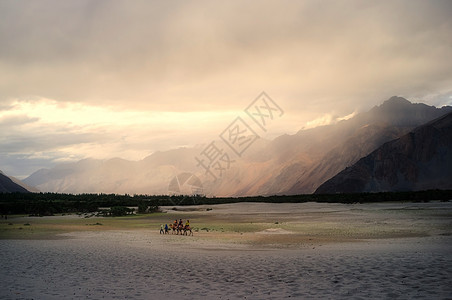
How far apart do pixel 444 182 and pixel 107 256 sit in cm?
14561

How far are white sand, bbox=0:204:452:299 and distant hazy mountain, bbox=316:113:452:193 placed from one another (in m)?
141

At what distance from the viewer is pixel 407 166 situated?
158250mm

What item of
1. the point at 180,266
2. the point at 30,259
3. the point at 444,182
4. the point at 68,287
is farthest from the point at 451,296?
the point at 444,182

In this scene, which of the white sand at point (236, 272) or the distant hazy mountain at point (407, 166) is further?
the distant hazy mountain at point (407, 166)

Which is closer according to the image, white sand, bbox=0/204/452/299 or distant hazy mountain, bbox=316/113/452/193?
white sand, bbox=0/204/452/299

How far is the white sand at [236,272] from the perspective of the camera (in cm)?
1168

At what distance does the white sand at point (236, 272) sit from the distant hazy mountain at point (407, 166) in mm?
140714

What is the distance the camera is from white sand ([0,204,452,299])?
11.7 meters

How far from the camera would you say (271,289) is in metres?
12.2

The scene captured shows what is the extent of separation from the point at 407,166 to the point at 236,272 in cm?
16083

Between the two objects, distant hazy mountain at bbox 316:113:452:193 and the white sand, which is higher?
distant hazy mountain at bbox 316:113:452:193

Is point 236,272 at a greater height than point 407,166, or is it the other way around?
point 407,166

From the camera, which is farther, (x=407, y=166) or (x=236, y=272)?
(x=407, y=166)

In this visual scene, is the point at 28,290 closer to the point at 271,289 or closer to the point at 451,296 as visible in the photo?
the point at 271,289
